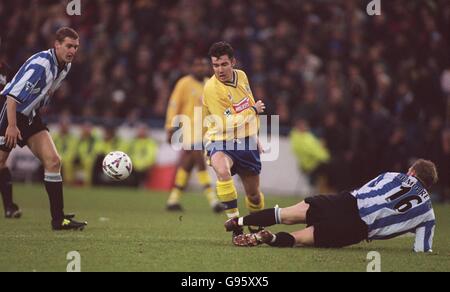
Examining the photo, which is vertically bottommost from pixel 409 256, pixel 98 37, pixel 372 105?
pixel 409 256

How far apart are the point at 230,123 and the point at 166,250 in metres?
1.88

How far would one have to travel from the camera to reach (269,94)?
19781mm

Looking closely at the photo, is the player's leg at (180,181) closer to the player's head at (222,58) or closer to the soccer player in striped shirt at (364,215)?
the player's head at (222,58)

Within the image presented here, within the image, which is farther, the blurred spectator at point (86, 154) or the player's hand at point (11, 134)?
the blurred spectator at point (86, 154)

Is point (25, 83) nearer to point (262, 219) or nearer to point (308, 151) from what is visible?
point (262, 219)

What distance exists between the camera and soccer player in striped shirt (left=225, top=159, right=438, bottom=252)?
9102 millimetres

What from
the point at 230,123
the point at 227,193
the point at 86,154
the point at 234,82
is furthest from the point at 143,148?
the point at 227,193

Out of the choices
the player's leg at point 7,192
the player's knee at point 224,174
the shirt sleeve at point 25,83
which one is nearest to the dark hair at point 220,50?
the player's knee at point 224,174

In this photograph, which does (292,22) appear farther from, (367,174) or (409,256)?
(409,256)

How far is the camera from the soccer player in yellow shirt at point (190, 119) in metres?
14.8

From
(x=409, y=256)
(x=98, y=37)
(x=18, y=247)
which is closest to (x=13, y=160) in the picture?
(x=98, y=37)

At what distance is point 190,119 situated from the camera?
1490 cm

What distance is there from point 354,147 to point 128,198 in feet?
15.5

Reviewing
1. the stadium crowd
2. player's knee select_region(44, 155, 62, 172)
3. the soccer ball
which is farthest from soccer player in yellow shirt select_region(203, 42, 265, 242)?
the stadium crowd
